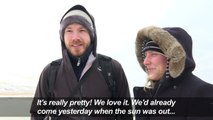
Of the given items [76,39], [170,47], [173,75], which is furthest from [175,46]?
[76,39]

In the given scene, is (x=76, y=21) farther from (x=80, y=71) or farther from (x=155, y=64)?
(x=155, y=64)

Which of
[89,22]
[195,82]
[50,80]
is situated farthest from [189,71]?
[50,80]

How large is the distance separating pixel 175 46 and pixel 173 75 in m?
0.26

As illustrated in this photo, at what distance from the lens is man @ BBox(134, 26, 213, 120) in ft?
9.77

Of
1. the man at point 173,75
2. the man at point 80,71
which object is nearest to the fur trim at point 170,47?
the man at point 173,75

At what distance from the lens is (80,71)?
3.57 m

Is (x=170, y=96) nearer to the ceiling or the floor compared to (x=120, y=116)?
nearer to the ceiling

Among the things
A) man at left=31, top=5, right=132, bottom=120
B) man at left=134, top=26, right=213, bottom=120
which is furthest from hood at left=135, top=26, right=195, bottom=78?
man at left=31, top=5, right=132, bottom=120

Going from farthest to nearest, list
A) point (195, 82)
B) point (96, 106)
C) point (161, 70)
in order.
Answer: point (96, 106) < point (161, 70) < point (195, 82)

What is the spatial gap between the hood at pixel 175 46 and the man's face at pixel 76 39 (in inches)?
26.0

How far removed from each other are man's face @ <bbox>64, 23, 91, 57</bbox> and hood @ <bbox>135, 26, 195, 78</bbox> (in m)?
0.66

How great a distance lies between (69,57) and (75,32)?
0.27m

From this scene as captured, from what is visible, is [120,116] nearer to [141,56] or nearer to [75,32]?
[141,56]

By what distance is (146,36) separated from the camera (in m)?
3.35
